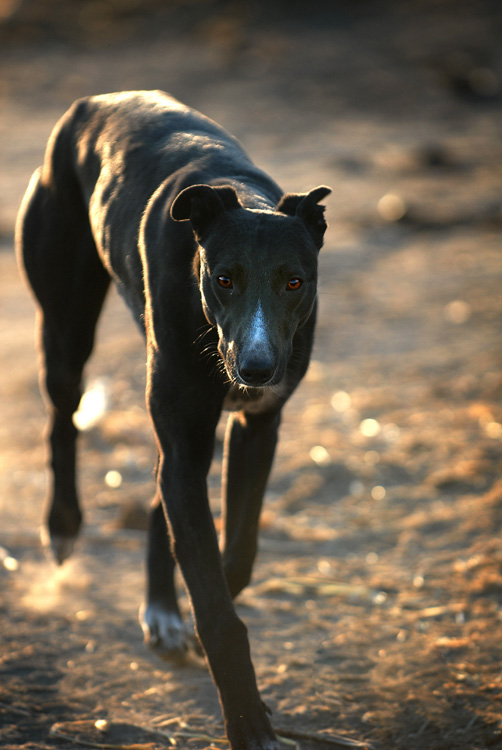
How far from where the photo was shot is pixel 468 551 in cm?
435

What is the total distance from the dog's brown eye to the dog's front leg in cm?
37

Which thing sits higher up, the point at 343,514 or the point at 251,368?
the point at 251,368

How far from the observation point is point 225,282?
2.74 metres

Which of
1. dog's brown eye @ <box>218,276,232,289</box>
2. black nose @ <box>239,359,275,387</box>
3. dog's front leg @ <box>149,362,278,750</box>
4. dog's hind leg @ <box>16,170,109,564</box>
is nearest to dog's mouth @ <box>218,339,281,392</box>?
black nose @ <box>239,359,275,387</box>

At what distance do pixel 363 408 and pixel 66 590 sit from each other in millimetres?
2546

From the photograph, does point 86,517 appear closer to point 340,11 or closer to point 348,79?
point 348,79

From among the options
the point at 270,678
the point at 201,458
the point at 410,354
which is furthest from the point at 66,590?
the point at 410,354

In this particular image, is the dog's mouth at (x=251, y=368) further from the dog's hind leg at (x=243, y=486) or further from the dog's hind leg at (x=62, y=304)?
the dog's hind leg at (x=62, y=304)

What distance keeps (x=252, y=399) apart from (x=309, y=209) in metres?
0.68

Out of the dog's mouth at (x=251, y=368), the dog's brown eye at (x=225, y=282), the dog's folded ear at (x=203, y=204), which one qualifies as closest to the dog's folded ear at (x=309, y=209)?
the dog's folded ear at (x=203, y=204)

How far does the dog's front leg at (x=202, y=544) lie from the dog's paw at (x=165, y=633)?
29.7 inches

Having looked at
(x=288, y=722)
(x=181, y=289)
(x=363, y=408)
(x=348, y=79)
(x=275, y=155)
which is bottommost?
(x=288, y=722)

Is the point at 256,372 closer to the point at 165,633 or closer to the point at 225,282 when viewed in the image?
the point at 225,282

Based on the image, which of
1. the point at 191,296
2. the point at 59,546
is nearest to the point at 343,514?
the point at 59,546
